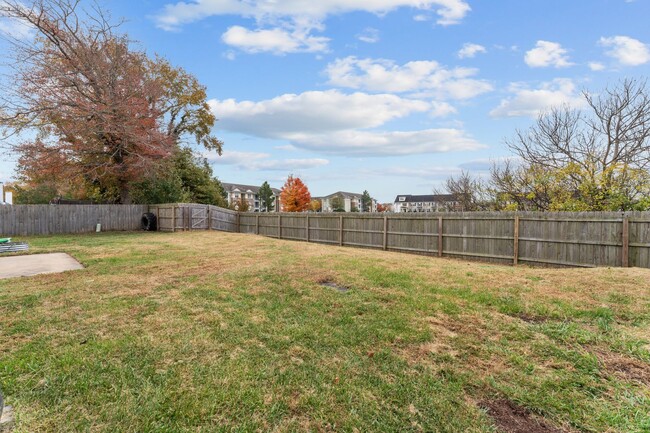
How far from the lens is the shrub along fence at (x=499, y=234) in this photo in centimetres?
768

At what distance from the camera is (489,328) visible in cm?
349

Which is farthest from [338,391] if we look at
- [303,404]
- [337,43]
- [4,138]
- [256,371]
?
[4,138]

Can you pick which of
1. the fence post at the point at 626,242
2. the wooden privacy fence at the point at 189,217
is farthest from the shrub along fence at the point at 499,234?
the wooden privacy fence at the point at 189,217

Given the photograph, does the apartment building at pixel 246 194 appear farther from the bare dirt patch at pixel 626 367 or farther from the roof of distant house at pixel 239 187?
the bare dirt patch at pixel 626 367

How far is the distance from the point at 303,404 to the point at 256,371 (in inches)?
22.0

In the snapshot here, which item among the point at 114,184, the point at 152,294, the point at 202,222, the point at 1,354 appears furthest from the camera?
the point at 114,184

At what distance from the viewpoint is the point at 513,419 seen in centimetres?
211

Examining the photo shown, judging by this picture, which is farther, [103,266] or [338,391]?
[103,266]

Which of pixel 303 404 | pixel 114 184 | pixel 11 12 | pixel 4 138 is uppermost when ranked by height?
pixel 11 12

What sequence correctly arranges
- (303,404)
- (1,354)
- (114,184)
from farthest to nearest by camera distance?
(114,184)
(1,354)
(303,404)

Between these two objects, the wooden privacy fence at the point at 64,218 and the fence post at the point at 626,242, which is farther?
the wooden privacy fence at the point at 64,218

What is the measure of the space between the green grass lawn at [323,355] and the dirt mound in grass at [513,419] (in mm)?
45

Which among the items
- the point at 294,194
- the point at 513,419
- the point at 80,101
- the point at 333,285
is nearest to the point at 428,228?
the point at 333,285

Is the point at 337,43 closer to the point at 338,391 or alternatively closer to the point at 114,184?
the point at 338,391
